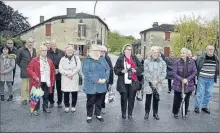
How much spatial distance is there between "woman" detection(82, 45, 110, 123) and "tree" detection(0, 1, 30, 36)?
32469mm

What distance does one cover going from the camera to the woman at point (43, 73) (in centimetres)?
793

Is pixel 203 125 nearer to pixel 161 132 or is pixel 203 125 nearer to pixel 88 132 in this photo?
pixel 161 132

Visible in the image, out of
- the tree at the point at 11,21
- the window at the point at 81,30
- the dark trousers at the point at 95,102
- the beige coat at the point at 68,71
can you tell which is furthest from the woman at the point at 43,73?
the window at the point at 81,30

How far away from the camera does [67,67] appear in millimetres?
8188

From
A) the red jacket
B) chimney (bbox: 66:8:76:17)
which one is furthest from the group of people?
chimney (bbox: 66:8:76:17)

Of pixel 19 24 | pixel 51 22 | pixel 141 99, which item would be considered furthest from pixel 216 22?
pixel 141 99

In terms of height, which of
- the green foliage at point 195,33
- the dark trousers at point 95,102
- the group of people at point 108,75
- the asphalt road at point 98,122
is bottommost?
the asphalt road at point 98,122

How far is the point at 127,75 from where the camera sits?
758cm

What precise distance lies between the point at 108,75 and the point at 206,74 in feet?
9.49

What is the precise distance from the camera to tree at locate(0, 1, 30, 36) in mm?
40812

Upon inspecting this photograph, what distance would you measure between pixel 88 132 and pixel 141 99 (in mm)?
4586

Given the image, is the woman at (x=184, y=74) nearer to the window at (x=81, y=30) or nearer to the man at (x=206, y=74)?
the man at (x=206, y=74)

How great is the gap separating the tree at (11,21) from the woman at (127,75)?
3246cm

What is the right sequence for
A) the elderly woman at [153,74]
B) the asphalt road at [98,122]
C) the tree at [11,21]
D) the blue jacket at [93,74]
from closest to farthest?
the asphalt road at [98,122] < the blue jacket at [93,74] < the elderly woman at [153,74] < the tree at [11,21]
